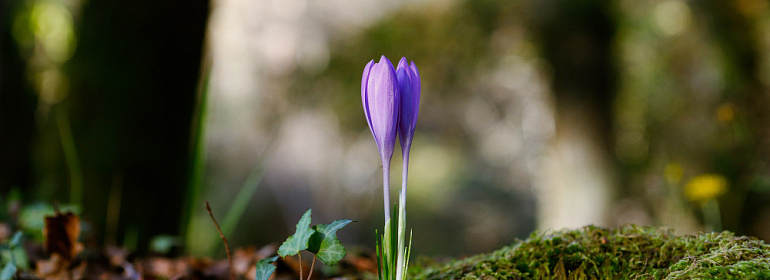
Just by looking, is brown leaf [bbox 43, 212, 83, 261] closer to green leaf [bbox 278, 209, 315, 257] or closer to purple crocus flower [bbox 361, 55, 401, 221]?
green leaf [bbox 278, 209, 315, 257]

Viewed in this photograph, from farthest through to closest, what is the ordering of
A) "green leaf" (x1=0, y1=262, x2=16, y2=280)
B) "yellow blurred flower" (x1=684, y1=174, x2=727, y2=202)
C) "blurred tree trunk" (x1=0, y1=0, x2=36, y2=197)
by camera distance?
"blurred tree trunk" (x1=0, y1=0, x2=36, y2=197) → "yellow blurred flower" (x1=684, y1=174, x2=727, y2=202) → "green leaf" (x1=0, y1=262, x2=16, y2=280)

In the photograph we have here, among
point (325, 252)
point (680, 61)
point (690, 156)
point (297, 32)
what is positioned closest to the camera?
point (325, 252)

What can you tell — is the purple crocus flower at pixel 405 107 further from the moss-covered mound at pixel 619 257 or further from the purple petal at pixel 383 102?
the moss-covered mound at pixel 619 257

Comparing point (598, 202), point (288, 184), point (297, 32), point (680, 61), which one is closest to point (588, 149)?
point (598, 202)

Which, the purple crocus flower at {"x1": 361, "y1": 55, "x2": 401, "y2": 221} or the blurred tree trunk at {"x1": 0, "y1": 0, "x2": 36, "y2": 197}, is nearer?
the purple crocus flower at {"x1": 361, "y1": 55, "x2": 401, "y2": 221}

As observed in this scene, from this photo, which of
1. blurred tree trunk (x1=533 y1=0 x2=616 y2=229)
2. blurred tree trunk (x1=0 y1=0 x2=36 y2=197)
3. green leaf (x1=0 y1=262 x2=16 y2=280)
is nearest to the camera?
green leaf (x1=0 y1=262 x2=16 y2=280)

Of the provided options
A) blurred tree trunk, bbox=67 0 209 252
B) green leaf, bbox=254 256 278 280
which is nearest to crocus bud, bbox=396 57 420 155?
green leaf, bbox=254 256 278 280

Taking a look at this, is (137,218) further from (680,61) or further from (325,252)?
(680,61)
